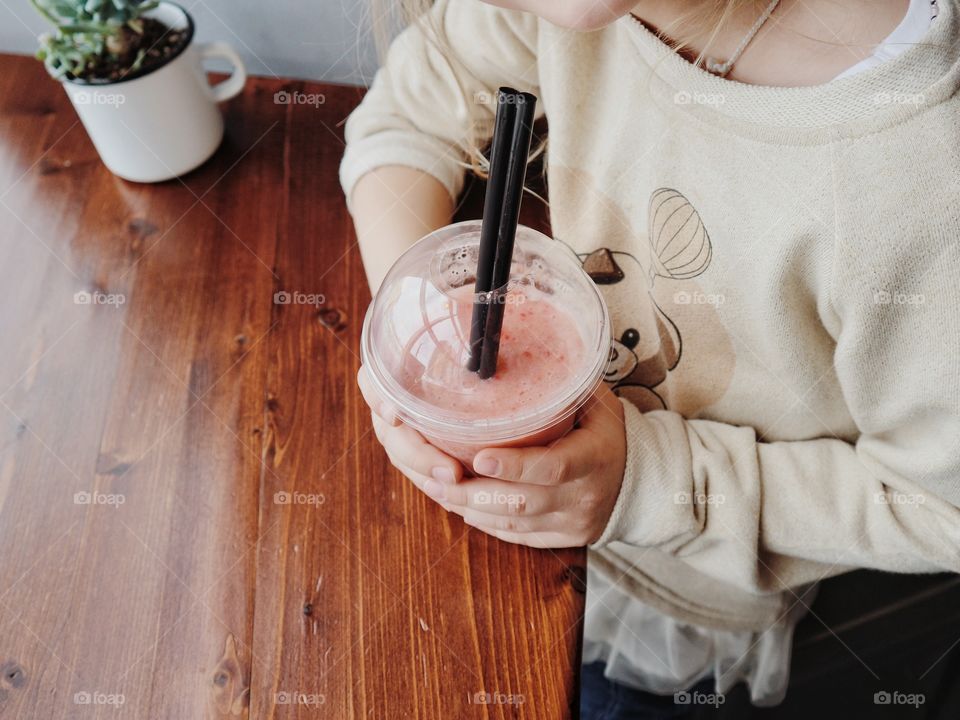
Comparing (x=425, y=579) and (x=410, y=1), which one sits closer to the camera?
(x=425, y=579)

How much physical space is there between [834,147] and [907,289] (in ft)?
0.50

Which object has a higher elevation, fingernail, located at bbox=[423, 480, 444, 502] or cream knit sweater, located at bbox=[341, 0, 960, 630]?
cream knit sweater, located at bbox=[341, 0, 960, 630]

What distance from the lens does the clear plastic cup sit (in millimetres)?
703

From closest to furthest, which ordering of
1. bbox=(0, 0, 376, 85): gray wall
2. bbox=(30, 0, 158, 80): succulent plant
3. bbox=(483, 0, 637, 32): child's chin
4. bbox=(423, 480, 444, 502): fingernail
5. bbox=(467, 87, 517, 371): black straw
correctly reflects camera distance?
bbox=(467, 87, 517, 371): black straw < bbox=(483, 0, 637, 32): child's chin < bbox=(423, 480, 444, 502): fingernail < bbox=(30, 0, 158, 80): succulent plant < bbox=(0, 0, 376, 85): gray wall

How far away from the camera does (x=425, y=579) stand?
80 centimetres

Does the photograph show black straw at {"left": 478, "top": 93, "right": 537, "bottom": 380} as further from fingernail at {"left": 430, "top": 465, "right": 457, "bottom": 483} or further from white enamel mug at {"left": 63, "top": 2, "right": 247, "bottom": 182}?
white enamel mug at {"left": 63, "top": 2, "right": 247, "bottom": 182}

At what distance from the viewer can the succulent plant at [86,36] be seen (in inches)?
41.2

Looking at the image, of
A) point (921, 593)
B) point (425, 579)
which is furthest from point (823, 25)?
point (921, 593)

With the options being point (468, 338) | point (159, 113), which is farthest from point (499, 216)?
point (159, 113)

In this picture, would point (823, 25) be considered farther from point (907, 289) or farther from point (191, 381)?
point (191, 381)

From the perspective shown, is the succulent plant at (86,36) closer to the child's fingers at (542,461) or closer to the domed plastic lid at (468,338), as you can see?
the domed plastic lid at (468,338)

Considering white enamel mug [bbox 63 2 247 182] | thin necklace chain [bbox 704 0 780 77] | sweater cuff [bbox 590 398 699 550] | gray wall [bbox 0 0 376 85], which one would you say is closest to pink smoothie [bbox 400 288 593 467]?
sweater cuff [bbox 590 398 699 550]

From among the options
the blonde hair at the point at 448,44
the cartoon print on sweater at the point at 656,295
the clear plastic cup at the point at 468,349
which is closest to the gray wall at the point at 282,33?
the blonde hair at the point at 448,44

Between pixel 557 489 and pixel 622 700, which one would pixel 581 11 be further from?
pixel 622 700
